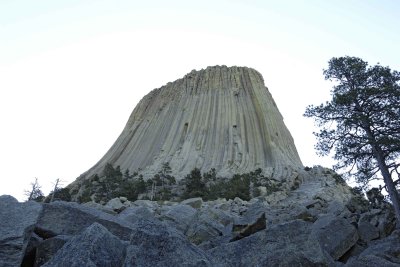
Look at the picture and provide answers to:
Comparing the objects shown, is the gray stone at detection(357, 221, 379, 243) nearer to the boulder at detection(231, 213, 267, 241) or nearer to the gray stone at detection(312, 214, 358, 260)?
the gray stone at detection(312, 214, 358, 260)

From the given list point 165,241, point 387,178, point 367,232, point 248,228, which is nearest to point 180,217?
point 248,228

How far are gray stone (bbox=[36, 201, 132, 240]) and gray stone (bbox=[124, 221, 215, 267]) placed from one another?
2.63m

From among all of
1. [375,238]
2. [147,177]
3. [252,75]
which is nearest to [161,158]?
[147,177]

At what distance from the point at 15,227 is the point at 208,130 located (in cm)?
5724

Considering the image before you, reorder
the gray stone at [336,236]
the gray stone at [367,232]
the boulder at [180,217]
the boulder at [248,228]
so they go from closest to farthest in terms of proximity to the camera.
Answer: the gray stone at [336,236] < the boulder at [248,228] < the gray stone at [367,232] < the boulder at [180,217]

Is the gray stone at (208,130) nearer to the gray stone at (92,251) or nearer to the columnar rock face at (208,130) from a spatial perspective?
the columnar rock face at (208,130)

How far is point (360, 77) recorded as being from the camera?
1725 centimetres

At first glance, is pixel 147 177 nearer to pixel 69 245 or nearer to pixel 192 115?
pixel 192 115

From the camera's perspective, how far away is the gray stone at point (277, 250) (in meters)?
5.19

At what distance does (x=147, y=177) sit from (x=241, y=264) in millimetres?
45195

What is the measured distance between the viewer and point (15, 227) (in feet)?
17.5

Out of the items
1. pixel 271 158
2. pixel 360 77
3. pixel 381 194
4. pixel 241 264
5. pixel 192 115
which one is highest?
pixel 192 115

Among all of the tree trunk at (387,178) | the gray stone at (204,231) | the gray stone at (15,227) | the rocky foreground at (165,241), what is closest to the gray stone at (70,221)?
the rocky foreground at (165,241)

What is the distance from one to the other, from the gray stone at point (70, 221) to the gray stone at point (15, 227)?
Answer: 2.16 feet
